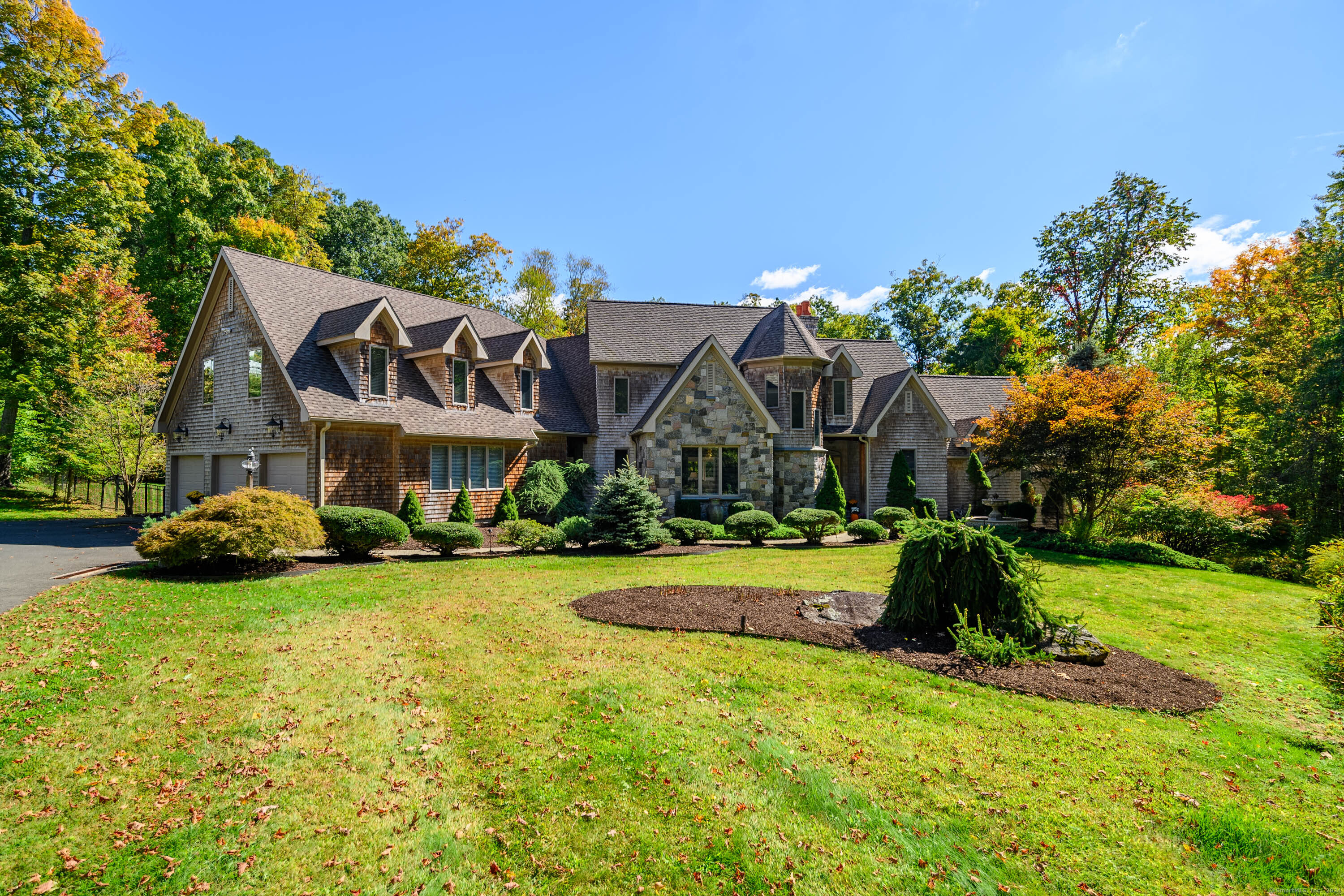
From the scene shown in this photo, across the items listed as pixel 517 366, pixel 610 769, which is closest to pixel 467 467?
pixel 517 366

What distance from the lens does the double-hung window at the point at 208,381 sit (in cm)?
1994

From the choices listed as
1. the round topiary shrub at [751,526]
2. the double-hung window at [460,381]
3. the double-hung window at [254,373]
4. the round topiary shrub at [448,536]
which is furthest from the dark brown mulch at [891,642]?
the double-hung window at [254,373]

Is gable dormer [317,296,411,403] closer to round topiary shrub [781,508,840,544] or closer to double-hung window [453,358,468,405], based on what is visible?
double-hung window [453,358,468,405]

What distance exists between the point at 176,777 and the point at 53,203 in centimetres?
3453

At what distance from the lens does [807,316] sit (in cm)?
2784

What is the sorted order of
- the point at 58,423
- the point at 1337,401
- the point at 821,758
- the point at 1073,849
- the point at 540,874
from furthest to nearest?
the point at 58,423 → the point at 1337,401 → the point at 821,758 → the point at 1073,849 → the point at 540,874

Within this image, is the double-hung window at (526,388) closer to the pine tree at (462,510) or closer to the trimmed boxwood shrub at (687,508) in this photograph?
the pine tree at (462,510)

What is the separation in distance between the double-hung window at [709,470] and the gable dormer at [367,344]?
10.4 metres

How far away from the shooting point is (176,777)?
4707mm

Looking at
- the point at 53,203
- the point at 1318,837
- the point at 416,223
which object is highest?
the point at 416,223

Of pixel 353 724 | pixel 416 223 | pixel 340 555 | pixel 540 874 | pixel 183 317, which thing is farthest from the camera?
pixel 416 223

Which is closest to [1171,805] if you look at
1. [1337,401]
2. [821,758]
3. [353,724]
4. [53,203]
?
[821,758]

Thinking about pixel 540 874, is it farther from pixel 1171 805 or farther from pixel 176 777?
pixel 1171 805

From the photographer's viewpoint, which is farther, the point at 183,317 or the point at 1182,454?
the point at 183,317
